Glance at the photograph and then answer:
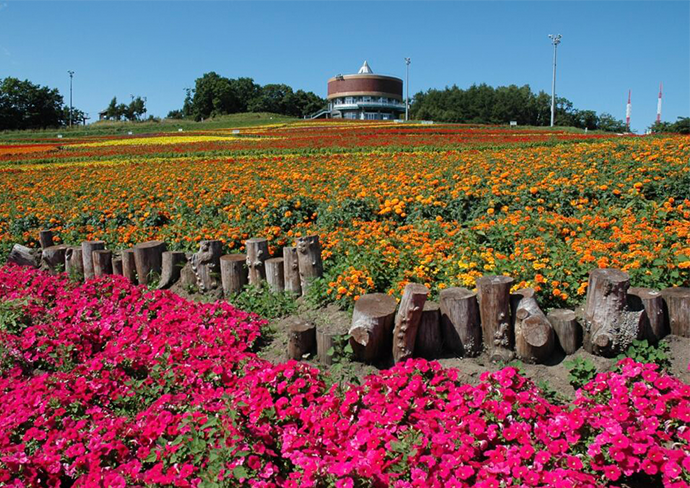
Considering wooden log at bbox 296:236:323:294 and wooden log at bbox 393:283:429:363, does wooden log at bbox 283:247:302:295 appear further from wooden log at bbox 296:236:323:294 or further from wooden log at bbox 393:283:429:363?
wooden log at bbox 393:283:429:363

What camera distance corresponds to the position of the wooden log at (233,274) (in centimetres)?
509

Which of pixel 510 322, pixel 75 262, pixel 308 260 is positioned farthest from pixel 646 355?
pixel 75 262

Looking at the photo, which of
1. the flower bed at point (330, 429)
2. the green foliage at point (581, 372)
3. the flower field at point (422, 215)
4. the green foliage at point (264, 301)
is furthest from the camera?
the green foliage at point (264, 301)

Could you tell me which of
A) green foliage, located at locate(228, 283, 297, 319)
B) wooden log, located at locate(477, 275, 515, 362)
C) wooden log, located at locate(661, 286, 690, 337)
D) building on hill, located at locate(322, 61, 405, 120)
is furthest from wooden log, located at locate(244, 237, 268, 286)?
building on hill, located at locate(322, 61, 405, 120)

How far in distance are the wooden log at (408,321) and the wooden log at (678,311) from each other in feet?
5.04

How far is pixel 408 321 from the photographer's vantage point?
Result: 342 centimetres

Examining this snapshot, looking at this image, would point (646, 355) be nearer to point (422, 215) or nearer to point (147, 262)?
point (422, 215)

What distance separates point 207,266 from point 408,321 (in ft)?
8.45

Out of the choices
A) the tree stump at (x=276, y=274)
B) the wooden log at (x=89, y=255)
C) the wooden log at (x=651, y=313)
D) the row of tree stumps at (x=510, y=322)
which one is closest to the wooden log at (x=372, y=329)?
the row of tree stumps at (x=510, y=322)

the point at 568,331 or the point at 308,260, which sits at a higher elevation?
the point at 308,260

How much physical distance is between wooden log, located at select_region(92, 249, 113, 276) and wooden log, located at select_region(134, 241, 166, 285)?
1.28 ft

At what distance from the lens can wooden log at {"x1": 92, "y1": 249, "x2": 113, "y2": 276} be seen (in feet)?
19.4

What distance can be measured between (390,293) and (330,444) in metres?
1.74

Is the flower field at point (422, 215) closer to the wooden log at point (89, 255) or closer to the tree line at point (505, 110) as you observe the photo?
the wooden log at point (89, 255)
